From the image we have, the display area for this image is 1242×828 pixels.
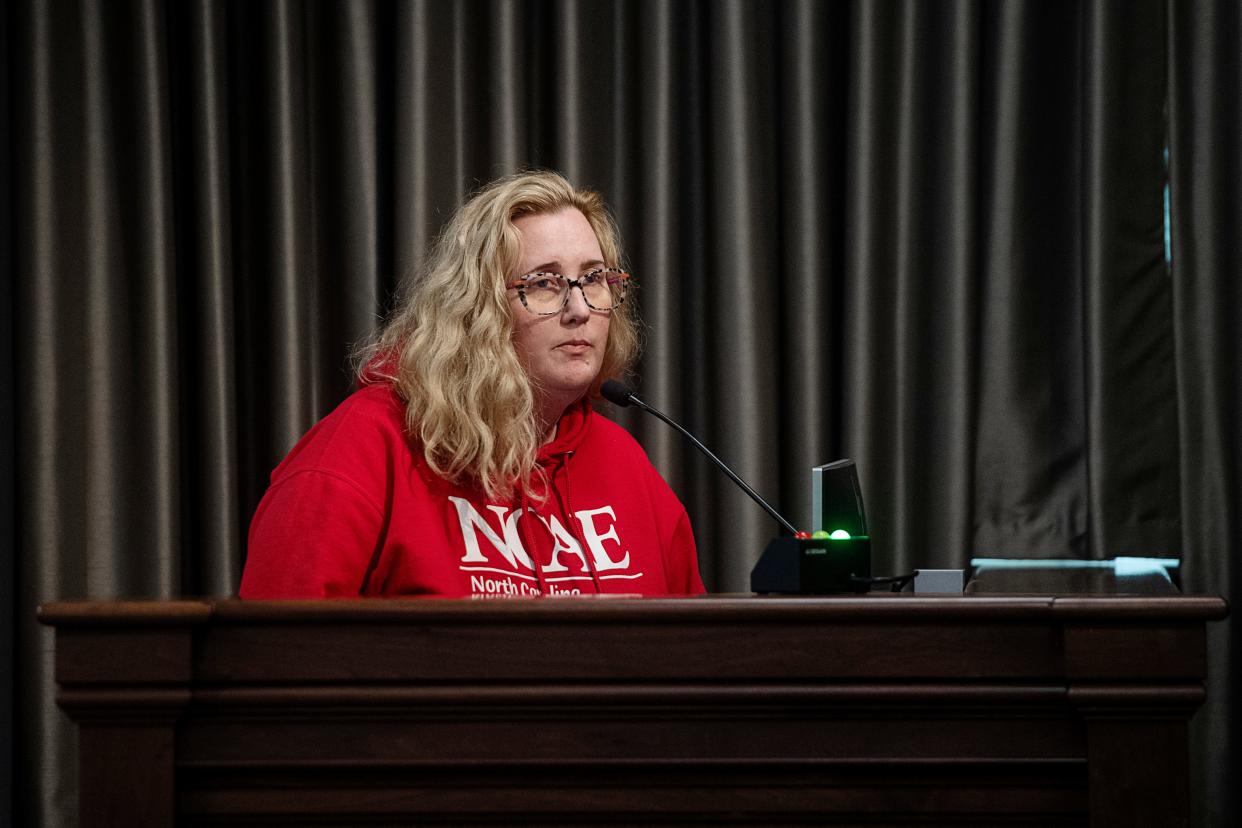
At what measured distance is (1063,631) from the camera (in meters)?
0.98

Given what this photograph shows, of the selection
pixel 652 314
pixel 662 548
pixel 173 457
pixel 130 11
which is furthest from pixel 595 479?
pixel 130 11

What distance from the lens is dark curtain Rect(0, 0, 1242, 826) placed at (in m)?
2.47

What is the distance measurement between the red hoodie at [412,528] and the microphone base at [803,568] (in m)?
0.61

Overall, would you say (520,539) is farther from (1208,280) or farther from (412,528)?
(1208,280)

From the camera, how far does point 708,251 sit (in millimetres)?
2621

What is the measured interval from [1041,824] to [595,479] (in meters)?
1.12

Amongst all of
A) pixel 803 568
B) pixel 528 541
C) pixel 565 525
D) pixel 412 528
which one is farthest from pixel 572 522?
pixel 803 568

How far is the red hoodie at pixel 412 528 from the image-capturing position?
163 cm

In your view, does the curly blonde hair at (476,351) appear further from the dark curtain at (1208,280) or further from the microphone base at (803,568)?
the dark curtain at (1208,280)

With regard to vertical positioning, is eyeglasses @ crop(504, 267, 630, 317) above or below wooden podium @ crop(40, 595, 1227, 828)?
above

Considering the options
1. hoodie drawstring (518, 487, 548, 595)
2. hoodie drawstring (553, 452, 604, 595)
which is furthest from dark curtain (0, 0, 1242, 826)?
hoodie drawstring (518, 487, 548, 595)

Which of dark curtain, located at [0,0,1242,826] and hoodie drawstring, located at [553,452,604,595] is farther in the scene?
dark curtain, located at [0,0,1242,826]

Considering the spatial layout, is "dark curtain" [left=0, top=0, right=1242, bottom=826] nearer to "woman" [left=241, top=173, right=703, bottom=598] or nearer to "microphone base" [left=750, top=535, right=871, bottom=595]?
"woman" [left=241, top=173, right=703, bottom=598]

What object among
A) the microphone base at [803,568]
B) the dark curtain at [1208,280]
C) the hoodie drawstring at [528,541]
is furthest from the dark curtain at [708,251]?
the microphone base at [803,568]
